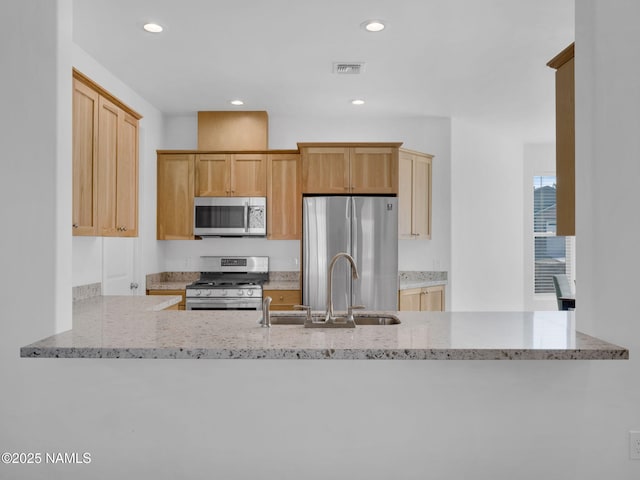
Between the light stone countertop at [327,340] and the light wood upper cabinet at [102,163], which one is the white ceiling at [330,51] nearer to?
the light wood upper cabinet at [102,163]

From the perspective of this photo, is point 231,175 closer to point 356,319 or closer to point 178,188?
point 178,188

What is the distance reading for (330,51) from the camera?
11.5 feet

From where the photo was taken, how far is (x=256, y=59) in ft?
12.0

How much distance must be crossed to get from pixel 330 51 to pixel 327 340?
2448 mm

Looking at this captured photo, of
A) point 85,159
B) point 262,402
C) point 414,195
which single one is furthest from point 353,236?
point 262,402

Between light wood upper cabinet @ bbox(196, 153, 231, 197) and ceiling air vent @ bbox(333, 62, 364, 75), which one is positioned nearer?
ceiling air vent @ bbox(333, 62, 364, 75)

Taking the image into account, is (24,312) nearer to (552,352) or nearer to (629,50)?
(552,352)

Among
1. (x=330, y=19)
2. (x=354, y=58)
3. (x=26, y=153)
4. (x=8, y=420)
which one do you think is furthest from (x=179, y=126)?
(x=8, y=420)

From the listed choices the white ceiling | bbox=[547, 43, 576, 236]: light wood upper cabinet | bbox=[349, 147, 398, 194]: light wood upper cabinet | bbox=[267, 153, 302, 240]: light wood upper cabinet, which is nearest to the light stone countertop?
bbox=[547, 43, 576, 236]: light wood upper cabinet

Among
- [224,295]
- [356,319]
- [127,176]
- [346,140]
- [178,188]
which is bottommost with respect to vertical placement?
[224,295]

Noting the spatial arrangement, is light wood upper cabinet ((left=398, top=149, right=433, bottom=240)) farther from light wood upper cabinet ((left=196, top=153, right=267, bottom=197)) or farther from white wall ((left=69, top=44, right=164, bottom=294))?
white wall ((left=69, top=44, right=164, bottom=294))

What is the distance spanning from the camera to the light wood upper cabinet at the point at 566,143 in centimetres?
218

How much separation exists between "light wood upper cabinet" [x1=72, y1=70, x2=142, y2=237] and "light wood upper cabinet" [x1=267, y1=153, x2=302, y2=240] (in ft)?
5.88

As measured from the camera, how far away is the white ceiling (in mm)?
2900
